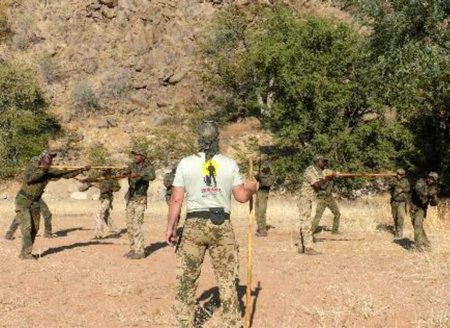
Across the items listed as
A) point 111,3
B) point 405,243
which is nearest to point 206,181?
point 405,243

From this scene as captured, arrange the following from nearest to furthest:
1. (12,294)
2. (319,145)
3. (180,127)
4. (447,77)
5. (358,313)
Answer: (358,313) < (12,294) < (447,77) < (319,145) < (180,127)

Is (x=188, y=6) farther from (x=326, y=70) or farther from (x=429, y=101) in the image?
(x=429, y=101)

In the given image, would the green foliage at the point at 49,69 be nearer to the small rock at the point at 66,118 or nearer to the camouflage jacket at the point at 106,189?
the small rock at the point at 66,118

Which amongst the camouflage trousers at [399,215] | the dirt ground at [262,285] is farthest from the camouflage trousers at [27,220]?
the camouflage trousers at [399,215]

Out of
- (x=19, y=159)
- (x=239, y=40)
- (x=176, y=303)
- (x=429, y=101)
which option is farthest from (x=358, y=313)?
(x=239, y=40)

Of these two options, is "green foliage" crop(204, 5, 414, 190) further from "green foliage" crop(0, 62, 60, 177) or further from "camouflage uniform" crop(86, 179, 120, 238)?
"green foliage" crop(0, 62, 60, 177)

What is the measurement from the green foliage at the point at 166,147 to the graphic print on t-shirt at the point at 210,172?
27.6 m

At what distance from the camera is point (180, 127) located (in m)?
36.6

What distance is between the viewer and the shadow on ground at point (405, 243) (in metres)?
11.7

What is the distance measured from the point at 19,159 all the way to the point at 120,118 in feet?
26.3

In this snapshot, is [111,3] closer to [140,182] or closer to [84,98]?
[84,98]

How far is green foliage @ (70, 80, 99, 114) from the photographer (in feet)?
124

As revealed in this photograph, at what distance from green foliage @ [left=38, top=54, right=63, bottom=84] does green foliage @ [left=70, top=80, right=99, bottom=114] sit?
2572 mm

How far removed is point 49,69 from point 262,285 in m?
36.1
